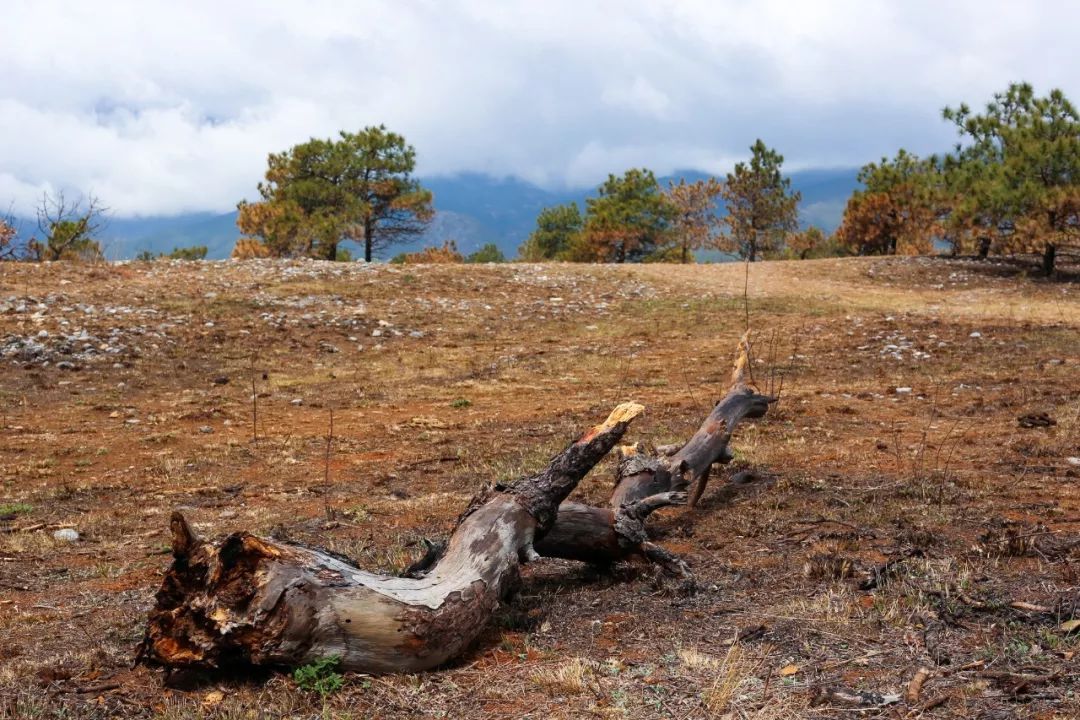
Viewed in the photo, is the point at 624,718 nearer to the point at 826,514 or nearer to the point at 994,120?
the point at 826,514

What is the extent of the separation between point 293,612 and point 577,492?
4.41 metres

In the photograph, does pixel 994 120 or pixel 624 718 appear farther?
pixel 994 120

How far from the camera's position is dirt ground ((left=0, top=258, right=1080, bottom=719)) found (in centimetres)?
405

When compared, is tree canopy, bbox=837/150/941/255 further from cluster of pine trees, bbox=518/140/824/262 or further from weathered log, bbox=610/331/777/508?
weathered log, bbox=610/331/777/508

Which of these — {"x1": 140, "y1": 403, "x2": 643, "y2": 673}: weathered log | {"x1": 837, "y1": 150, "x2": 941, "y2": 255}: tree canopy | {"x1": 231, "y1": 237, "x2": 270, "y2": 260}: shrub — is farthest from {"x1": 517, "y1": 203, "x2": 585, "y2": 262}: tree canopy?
{"x1": 140, "y1": 403, "x2": 643, "y2": 673}: weathered log

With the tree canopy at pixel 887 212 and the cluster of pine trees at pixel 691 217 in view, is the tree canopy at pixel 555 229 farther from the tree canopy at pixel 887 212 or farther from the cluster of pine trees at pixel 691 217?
the tree canopy at pixel 887 212

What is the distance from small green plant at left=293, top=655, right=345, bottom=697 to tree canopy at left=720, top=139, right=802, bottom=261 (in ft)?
138

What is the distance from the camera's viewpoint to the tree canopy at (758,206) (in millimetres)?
44312

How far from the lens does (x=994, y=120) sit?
3030 cm

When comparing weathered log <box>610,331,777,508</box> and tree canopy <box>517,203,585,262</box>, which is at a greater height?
tree canopy <box>517,203,585,262</box>

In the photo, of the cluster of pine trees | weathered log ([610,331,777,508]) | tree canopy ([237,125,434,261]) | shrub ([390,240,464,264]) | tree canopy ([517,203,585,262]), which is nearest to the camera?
weathered log ([610,331,777,508])

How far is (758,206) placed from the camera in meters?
44.8

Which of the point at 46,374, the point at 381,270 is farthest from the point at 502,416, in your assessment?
the point at 381,270

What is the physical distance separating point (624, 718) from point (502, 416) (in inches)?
334
